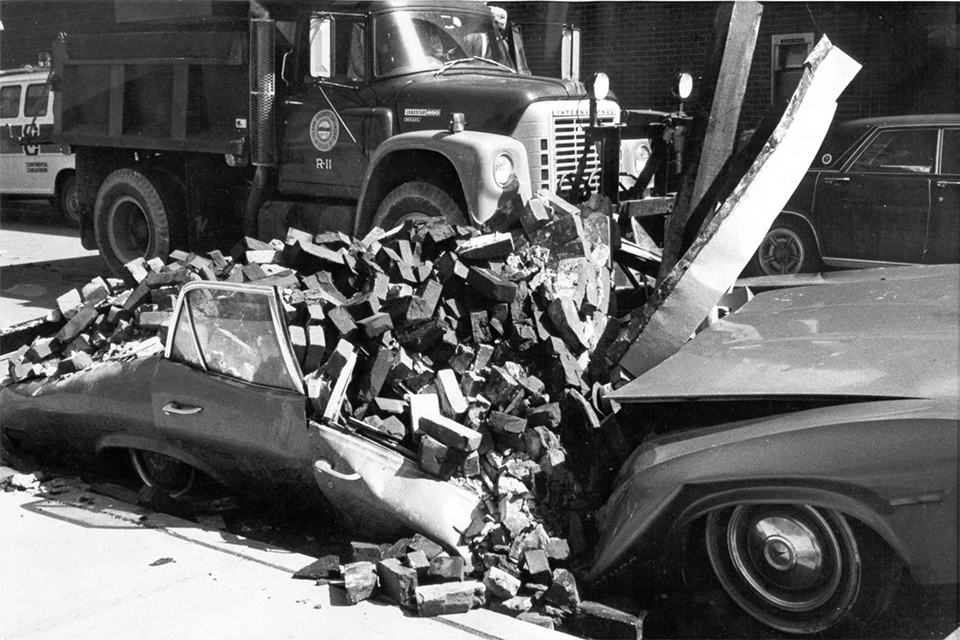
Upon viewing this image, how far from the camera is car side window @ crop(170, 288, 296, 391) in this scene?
4504mm

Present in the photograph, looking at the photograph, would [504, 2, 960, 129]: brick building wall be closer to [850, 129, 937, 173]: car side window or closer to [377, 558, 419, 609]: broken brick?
[850, 129, 937, 173]: car side window

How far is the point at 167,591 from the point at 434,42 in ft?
20.0

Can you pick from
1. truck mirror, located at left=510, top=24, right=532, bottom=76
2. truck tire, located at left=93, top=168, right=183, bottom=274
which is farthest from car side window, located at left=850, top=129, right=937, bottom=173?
truck tire, located at left=93, top=168, right=183, bottom=274

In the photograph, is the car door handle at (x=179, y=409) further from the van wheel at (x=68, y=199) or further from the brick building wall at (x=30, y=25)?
the brick building wall at (x=30, y=25)

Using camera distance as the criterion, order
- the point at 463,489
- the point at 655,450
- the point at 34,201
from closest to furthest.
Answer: the point at 655,450 < the point at 463,489 < the point at 34,201

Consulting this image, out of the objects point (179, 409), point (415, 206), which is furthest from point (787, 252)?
point (179, 409)

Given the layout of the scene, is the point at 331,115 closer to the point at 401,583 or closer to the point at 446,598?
the point at 401,583

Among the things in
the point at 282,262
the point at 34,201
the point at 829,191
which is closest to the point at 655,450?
the point at 282,262

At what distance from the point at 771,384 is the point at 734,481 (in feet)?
1.29

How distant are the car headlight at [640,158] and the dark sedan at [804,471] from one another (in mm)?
4879

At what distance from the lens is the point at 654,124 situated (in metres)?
8.85

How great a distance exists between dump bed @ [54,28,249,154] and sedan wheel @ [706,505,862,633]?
7290 millimetres

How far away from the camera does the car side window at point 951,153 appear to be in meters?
9.36

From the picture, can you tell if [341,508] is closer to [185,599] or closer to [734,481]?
[185,599]
